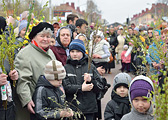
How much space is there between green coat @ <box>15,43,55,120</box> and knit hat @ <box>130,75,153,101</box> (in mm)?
1312

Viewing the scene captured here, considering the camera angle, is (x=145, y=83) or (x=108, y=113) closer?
(x=145, y=83)

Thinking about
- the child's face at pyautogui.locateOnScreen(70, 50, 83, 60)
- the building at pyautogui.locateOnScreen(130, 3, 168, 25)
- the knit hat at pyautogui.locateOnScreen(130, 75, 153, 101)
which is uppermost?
the building at pyautogui.locateOnScreen(130, 3, 168, 25)

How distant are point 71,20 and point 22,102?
453 centimetres

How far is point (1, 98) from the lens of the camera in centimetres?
365

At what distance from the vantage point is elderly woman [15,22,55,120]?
3.87 meters

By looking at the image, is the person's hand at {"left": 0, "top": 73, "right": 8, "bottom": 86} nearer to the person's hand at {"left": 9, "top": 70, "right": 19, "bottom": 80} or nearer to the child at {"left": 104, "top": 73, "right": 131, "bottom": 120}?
the person's hand at {"left": 9, "top": 70, "right": 19, "bottom": 80}

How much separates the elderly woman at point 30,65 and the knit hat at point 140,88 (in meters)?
1.29

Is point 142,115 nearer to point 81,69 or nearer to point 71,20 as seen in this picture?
point 81,69

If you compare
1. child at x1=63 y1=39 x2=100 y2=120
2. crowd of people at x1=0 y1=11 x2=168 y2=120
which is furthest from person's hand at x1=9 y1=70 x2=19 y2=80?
child at x1=63 y1=39 x2=100 y2=120

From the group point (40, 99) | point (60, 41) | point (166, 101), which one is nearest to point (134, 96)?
point (40, 99)

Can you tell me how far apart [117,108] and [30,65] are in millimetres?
1201

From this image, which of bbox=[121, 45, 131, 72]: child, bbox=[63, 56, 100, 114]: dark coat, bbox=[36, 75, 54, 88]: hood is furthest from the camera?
bbox=[121, 45, 131, 72]: child

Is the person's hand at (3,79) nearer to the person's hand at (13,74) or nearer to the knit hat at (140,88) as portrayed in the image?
the person's hand at (13,74)

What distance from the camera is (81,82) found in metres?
4.41
